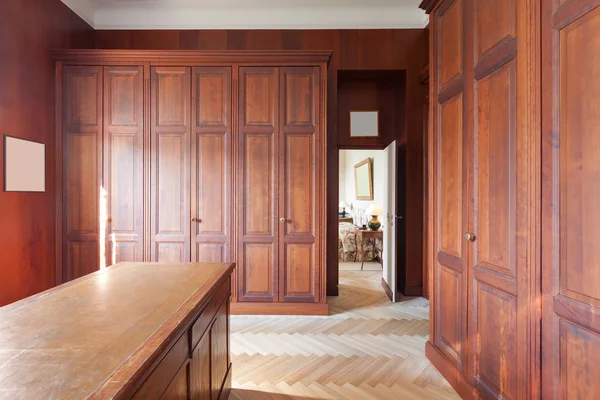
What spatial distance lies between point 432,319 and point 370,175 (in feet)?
17.1

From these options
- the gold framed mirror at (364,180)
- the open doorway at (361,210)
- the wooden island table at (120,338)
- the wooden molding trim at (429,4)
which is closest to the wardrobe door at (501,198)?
the wooden molding trim at (429,4)

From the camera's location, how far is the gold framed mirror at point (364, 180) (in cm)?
741

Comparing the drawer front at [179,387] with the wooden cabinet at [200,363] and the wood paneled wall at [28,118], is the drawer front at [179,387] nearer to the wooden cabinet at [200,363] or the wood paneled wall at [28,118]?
the wooden cabinet at [200,363]

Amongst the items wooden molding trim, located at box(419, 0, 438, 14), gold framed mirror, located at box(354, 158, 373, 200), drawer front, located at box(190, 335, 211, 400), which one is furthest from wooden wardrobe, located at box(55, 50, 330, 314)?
gold framed mirror, located at box(354, 158, 373, 200)

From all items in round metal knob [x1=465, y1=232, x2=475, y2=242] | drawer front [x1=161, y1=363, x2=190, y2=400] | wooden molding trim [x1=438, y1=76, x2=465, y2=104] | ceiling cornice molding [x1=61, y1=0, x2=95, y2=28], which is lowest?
drawer front [x1=161, y1=363, x2=190, y2=400]

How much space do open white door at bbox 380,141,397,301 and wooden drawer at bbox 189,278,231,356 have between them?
258cm

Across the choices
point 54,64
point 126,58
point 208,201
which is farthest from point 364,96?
point 54,64

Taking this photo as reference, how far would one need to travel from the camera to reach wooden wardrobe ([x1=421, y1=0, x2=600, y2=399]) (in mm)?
1242

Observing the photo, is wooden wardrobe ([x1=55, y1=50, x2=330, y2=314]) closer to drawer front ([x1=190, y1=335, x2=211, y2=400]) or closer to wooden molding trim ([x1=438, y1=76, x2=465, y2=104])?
wooden molding trim ([x1=438, y1=76, x2=465, y2=104])

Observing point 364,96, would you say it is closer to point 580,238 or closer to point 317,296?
point 317,296

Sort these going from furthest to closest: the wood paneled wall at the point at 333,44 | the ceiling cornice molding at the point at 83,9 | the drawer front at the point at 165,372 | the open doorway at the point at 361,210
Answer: the open doorway at the point at 361,210 < the wood paneled wall at the point at 333,44 < the ceiling cornice molding at the point at 83,9 < the drawer front at the point at 165,372

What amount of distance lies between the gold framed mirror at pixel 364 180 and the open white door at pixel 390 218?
2958 millimetres

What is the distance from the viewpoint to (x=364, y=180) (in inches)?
306

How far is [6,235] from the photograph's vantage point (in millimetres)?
2838
